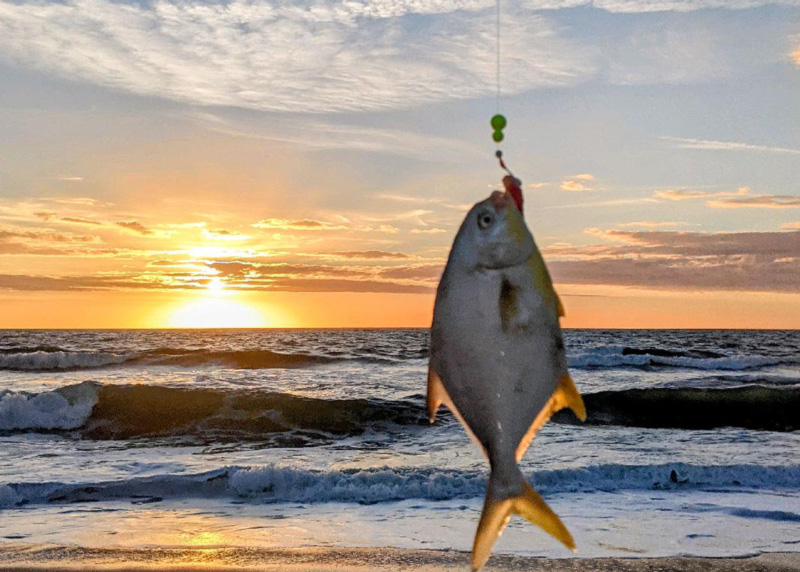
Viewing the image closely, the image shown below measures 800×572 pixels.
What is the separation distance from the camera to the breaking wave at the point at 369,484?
11.4 meters

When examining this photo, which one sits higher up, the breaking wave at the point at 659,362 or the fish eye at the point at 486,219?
the fish eye at the point at 486,219

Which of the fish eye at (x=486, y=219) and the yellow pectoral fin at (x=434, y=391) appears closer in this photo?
the fish eye at (x=486, y=219)

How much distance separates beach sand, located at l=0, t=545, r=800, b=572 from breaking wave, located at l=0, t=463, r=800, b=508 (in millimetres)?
3085

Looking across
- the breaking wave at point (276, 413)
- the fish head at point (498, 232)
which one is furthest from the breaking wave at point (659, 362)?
the fish head at point (498, 232)

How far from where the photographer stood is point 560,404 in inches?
98.6

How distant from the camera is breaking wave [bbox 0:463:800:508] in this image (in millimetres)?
11445

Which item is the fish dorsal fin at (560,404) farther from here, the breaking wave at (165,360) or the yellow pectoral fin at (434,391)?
the breaking wave at (165,360)

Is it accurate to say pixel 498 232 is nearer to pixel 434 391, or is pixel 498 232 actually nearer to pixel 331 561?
pixel 434 391

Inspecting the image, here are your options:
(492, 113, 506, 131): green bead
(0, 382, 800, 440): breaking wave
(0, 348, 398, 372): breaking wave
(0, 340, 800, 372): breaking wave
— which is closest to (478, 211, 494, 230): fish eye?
(492, 113, 506, 131): green bead

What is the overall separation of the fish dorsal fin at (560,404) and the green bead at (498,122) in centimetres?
82

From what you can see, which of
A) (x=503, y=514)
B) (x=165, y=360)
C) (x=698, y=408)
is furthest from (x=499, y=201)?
(x=165, y=360)

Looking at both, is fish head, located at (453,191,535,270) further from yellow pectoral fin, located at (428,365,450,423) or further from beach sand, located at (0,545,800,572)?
beach sand, located at (0,545,800,572)

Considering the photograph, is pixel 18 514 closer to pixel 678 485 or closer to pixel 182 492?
pixel 182 492

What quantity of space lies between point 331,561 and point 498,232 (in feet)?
21.1
